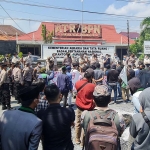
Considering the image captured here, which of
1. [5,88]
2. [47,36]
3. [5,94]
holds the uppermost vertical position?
[47,36]

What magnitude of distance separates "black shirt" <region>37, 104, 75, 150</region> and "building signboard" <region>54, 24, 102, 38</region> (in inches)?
1322

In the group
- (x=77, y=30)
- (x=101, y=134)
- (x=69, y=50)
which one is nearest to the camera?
(x=101, y=134)

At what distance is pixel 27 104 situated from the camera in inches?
106

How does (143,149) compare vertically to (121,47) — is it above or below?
below

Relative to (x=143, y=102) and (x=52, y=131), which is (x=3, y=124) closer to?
(x=52, y=131)

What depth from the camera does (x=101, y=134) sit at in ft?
8.03

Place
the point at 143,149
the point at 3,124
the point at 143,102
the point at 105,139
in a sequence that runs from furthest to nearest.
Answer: the point at 143,102
the point at 143,149
the point at 3,124
the point at 105,139

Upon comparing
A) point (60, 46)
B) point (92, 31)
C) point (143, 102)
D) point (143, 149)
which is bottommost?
point (143, 149)

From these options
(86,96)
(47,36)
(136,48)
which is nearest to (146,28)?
(136,48)

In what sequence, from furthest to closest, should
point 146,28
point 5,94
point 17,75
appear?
point 146,28 < point 17,75 < point 5,94

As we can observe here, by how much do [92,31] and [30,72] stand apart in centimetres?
2837

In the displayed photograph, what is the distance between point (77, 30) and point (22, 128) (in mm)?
35251

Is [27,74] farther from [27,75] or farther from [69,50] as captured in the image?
[69,50]

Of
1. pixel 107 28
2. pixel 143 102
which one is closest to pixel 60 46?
pixel 107 28
